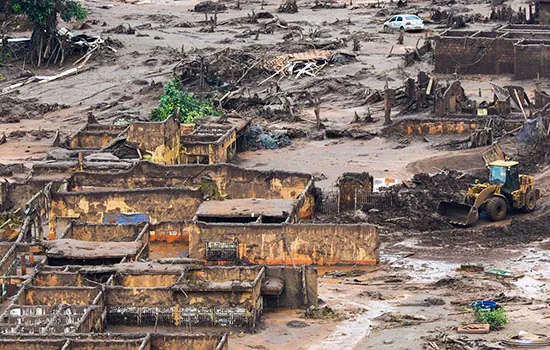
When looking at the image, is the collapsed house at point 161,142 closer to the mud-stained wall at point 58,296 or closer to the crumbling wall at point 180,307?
the mud-stained wall at point 58,296

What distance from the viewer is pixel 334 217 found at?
41.9m

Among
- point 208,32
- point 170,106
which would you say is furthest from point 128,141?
point 208,32

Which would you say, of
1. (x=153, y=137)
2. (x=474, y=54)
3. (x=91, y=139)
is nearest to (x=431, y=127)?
(x=474, y=54)

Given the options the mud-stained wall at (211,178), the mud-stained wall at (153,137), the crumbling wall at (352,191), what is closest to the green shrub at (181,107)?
the mud-stained wall at (153,137)

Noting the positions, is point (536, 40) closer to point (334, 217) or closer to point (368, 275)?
point (334, 217)

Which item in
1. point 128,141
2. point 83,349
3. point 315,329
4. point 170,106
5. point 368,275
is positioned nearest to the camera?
point 83,349

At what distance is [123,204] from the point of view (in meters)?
41.5

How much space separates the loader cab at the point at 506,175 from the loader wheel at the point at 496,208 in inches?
12.0

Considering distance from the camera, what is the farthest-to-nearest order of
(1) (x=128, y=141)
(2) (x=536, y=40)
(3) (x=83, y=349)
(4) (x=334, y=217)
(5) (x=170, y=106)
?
(2) (x=536, y=40) < (5) (x=170, y=106) < (1) (x=128, y=141) < (4) (x=334, y=217) < (3) (x=83, y=349)

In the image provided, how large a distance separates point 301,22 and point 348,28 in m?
2.75

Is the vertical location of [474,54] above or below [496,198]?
above

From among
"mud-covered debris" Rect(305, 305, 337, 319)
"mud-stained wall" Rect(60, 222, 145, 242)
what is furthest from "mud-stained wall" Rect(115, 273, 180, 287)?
"mud-stained wall" Rect(60, 222, 145, 242)

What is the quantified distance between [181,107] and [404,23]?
17.8 m

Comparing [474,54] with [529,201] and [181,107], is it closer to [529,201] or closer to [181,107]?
[181,107]
